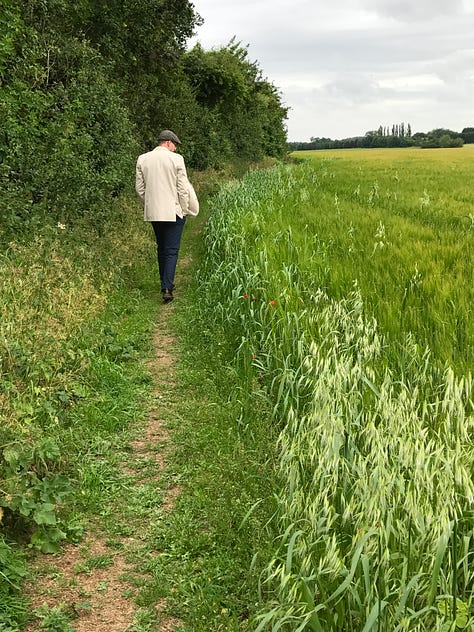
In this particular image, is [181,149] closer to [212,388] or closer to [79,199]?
[79,199]

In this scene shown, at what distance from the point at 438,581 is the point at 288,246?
4.78 metres

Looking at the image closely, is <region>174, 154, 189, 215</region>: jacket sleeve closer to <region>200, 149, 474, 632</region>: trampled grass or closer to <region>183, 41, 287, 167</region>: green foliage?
<region>200, 149, 474, 632</region>: trampled grass

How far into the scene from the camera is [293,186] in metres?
14.3

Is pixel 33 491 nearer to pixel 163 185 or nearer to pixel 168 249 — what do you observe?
pixel 168 249

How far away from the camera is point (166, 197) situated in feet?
23.6

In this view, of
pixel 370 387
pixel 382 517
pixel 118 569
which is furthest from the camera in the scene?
pixel 370 387

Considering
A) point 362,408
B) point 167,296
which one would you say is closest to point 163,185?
point 167,296

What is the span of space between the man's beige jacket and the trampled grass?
98 cm

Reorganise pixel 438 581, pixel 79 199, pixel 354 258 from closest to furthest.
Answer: pixel 438 581, pixel 354 258, pixel 79 199

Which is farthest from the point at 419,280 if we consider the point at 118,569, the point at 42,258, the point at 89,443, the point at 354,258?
the point at 42,258

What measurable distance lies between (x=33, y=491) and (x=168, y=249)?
475 centimetres

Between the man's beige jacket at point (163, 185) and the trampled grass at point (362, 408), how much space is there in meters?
0.98

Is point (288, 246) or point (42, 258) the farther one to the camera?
point (288, 246)

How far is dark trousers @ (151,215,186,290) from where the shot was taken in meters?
7.28
